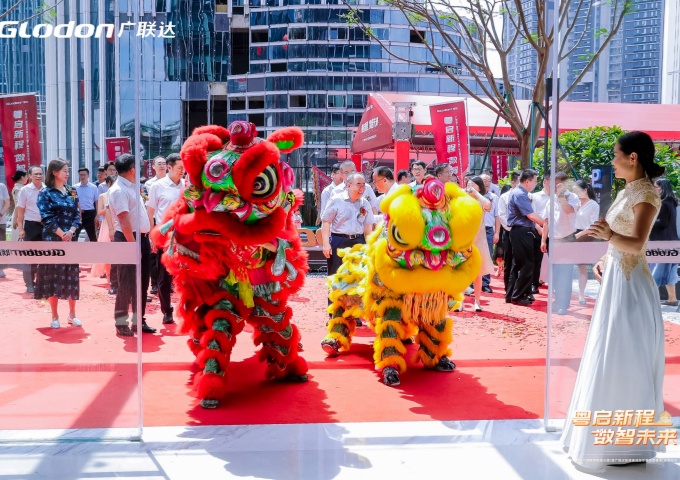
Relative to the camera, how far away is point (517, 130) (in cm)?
796

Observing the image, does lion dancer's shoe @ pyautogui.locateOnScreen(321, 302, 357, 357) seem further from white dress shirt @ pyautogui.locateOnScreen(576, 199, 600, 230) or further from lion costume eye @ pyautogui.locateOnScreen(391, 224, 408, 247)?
white dress shirt @ pyautogui.locateOnScreen(576, 199, 600, 230)

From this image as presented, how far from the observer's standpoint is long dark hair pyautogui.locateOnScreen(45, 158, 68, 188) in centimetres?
332

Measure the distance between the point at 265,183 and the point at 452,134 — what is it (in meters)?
7.41

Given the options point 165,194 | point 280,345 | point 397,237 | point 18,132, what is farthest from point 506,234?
point 18,132

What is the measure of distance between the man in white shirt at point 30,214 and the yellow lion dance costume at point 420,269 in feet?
6.54

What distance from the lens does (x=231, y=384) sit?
4.46 meters

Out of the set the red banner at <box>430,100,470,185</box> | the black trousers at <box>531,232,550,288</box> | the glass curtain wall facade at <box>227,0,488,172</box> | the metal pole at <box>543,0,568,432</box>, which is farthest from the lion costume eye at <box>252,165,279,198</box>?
the glass curtain wall facade at <box>227,0,488,172</box>

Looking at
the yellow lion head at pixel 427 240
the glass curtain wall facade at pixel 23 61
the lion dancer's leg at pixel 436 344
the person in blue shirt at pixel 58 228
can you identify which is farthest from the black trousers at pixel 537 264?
the glass curtain wall facade at pixel 23 61

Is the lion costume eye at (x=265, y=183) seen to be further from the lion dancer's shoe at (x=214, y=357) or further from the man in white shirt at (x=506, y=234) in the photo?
the man in white shirt at (x=506, y=234)

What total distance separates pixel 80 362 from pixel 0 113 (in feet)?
4.30

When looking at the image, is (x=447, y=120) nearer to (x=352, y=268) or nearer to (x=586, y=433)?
(x=352, y=268)

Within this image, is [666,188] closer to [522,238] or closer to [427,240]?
[427,240]

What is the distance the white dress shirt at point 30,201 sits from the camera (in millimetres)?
3244

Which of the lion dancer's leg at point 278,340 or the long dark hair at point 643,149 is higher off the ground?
the long dark hair at point 643,149
